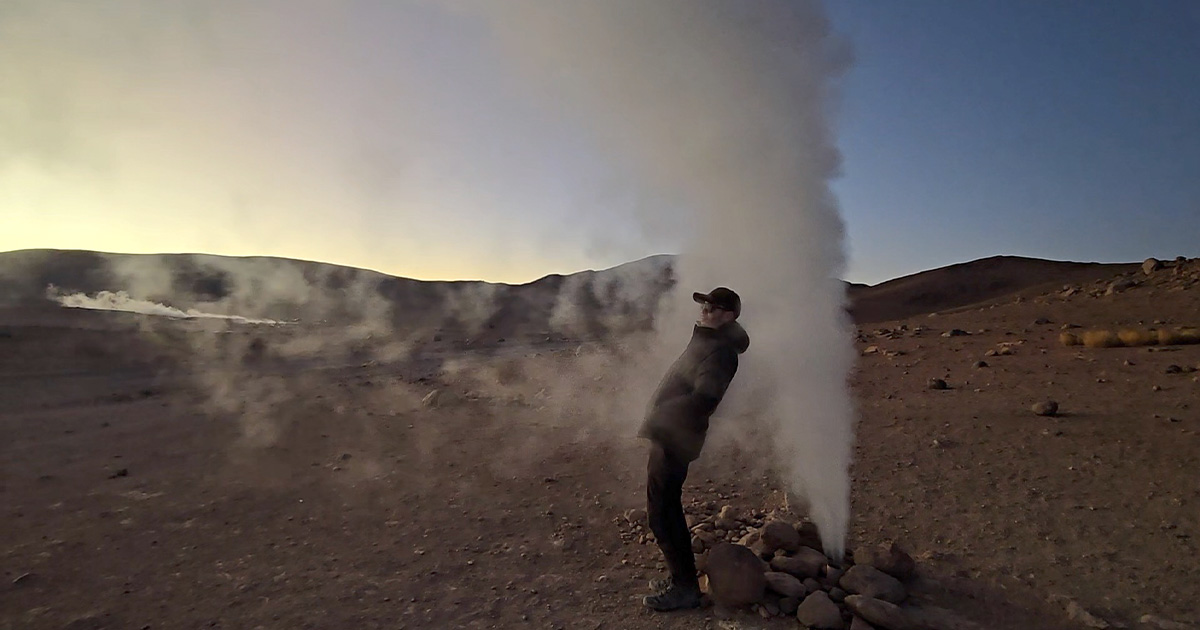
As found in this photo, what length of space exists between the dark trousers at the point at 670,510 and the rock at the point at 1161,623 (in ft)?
8.13

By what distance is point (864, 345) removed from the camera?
1870cm

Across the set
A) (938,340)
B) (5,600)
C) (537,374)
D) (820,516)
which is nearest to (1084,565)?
(820,516)

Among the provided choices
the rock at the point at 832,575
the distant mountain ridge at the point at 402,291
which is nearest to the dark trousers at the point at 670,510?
the rock at the point at 832,575

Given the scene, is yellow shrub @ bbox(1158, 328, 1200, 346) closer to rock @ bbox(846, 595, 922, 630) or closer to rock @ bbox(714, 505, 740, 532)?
rock @ bbox(714, 505, 740, 532)

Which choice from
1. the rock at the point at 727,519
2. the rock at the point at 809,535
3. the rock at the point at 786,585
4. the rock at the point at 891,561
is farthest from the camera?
the rock at the point at 727,519

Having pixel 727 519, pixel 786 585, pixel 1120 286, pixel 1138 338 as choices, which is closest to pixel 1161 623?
pixel 786 585

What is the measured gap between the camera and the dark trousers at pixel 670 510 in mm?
3766

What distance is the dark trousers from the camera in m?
3.77

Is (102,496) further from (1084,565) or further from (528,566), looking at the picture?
(1084,565)

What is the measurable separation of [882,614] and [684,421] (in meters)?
1.46

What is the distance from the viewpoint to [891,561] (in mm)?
4176

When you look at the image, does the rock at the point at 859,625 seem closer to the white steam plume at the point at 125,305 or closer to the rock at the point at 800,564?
the rock at the point at 800,564

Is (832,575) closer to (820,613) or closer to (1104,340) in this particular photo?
(820,613)

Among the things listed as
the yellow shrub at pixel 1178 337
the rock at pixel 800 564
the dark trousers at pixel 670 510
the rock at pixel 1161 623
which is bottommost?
the rock at pixel 1161 623
